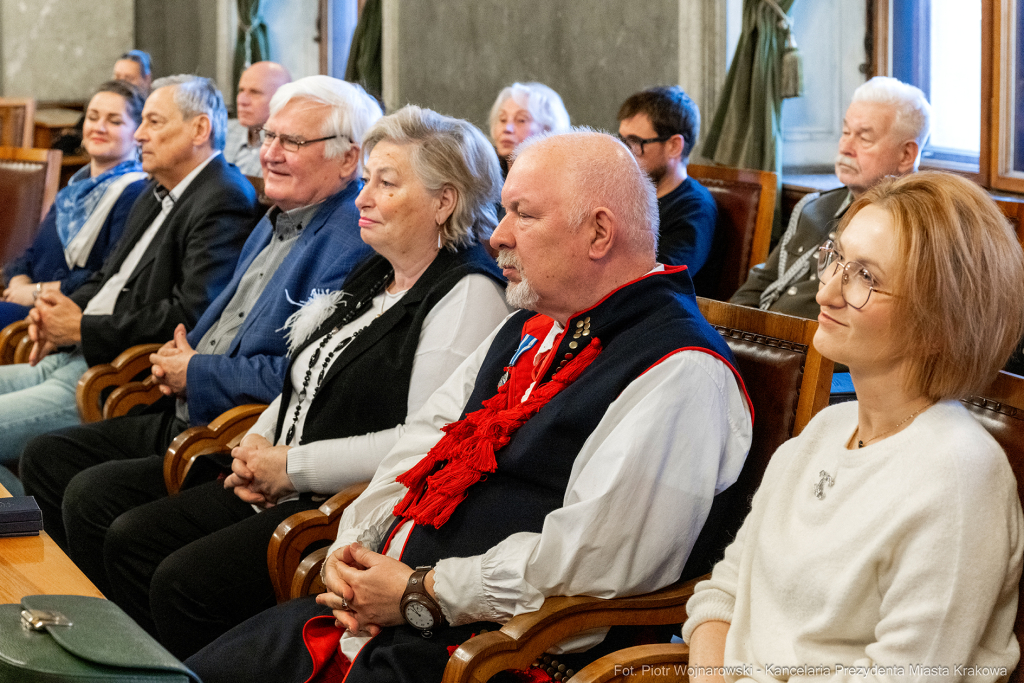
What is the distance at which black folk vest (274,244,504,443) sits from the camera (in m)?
2.15

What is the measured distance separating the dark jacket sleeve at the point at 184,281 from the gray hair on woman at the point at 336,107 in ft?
1.51

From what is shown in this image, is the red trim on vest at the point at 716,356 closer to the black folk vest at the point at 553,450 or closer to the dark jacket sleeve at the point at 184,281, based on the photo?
the black folk vest at the point at 553,450

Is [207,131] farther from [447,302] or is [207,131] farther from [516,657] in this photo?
[516,657]

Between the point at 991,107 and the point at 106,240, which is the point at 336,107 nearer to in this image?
the point at 106,240

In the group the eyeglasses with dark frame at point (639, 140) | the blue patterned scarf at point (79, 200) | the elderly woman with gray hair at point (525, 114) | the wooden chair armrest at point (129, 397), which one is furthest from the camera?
the elderly woman with gray hair at point (525, 114)

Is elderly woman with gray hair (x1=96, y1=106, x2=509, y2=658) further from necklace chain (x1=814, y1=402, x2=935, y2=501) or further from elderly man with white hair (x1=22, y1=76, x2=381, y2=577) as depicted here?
necklace chain (x1=814, y1=402, x2=935, y2=501)

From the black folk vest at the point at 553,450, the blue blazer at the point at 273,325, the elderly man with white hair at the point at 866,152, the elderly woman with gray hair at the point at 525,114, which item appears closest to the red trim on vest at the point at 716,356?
the black folk vest at the point at 553,450

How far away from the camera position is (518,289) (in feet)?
5.74

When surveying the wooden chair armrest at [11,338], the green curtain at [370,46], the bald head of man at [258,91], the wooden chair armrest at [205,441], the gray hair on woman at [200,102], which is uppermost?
the green curtain at [370,46]

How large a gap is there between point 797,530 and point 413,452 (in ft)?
2.91

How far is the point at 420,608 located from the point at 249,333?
1.24 metres

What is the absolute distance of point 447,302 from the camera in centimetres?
215

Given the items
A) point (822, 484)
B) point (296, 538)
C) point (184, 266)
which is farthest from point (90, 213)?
point (822, 484)

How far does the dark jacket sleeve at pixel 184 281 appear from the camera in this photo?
3.03m
